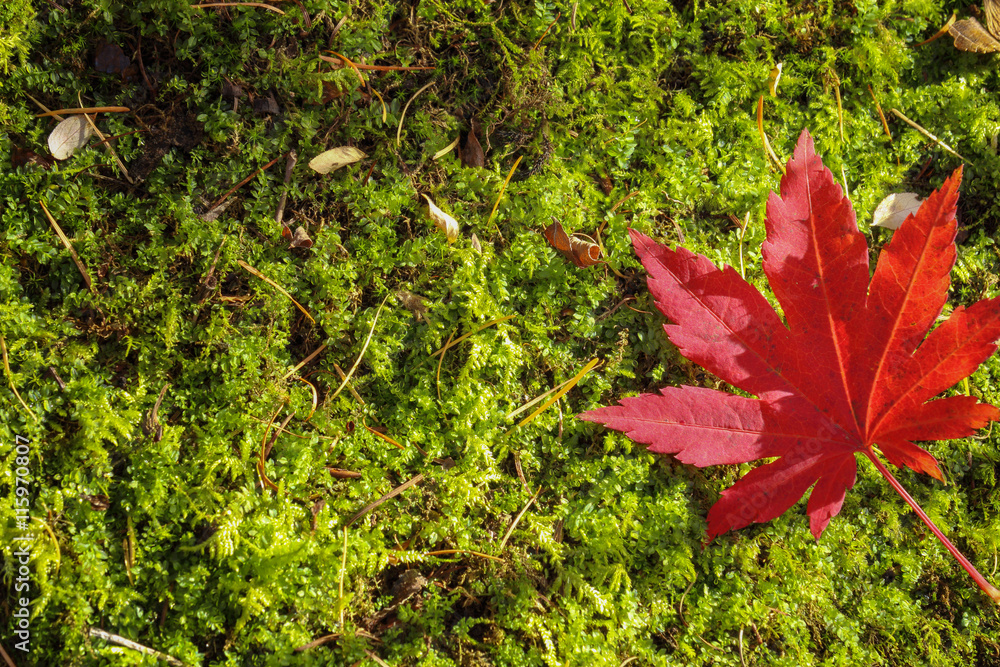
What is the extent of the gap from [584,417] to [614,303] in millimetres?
584

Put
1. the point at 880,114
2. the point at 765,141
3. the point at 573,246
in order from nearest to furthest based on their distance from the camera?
the point at 573,246 → the point at 765,141 → the point at 880,114

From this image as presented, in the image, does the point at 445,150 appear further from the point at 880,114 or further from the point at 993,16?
the point at 993,16

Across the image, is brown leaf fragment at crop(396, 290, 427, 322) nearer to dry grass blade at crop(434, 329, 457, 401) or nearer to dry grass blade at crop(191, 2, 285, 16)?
dry grass blade at crop(434, 329, 457, 401)

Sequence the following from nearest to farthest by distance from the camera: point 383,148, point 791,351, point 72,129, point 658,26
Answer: point 791,351 → point 72,129 → point 383,148 → point 658,26

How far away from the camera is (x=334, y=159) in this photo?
7.41ft

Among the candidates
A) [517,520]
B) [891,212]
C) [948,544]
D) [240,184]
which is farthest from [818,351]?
[240,184]

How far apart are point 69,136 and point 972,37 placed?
12.1 ft

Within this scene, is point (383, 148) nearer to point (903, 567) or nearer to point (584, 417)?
point (584, 417)

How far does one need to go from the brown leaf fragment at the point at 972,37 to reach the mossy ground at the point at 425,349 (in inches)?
10.4

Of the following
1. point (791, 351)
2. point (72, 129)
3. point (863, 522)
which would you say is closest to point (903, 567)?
point (863, 522)

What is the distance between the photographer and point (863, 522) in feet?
7.75

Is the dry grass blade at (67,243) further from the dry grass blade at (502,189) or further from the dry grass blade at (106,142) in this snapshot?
the dry grass blade at (502,189)

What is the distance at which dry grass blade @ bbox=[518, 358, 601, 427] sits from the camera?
89.0 inches

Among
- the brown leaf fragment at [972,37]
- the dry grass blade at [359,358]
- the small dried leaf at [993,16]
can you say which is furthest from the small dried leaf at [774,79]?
the dry grass blade at [359,358]
